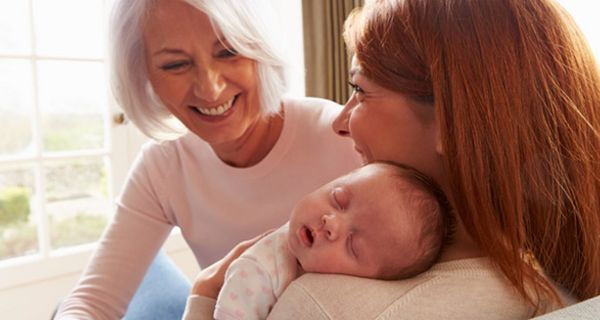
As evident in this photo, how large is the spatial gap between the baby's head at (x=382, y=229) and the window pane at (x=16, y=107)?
2.64 m

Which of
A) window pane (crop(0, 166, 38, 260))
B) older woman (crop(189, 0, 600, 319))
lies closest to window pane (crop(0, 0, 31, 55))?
window pane (crop(0, 166, 38, 260))

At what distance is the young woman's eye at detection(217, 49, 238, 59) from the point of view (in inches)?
62.2

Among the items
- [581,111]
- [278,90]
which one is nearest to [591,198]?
[581,111]

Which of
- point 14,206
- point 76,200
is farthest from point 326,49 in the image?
point 14,206

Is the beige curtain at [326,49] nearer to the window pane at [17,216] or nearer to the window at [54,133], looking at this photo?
the window at [54,133]

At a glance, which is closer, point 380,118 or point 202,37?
point 380,118

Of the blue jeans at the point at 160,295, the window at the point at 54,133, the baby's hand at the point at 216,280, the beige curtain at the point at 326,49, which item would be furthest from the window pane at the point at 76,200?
the baby's hand at the point at 216,280

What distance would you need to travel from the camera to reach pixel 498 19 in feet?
2.92

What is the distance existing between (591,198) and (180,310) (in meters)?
1.44

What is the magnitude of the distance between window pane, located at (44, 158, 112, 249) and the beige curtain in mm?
1341

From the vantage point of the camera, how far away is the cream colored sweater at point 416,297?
0.82 metres

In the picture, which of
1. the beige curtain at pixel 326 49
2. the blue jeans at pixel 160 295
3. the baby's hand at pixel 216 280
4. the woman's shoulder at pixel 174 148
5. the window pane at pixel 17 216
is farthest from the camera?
the window pane at pixel 17 216

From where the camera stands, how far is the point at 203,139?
1.69m

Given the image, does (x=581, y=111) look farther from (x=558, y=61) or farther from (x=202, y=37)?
Result: (x=202, y=37)
